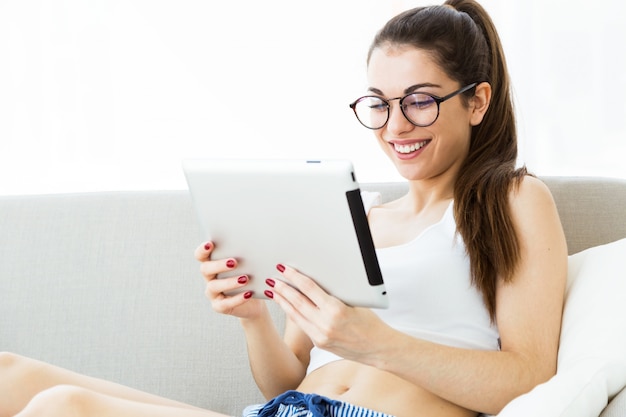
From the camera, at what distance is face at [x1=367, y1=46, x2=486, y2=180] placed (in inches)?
64.2

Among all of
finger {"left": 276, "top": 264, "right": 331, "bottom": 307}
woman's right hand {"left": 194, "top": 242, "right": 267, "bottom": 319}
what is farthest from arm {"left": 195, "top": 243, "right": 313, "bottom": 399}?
finger {"left": 276, "top": 264, "right": 331, "bottom": 307}

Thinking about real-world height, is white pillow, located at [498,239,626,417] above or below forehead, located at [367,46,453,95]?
below

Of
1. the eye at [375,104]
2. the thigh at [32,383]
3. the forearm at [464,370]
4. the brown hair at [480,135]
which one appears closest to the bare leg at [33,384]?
the thigh at [32,383]

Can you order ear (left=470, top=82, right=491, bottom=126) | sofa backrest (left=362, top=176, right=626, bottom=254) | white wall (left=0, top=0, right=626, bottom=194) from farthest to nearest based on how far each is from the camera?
white wall (left=0, top=0, right=626, bottom=194) → sofa backrest (left=362, top=176, right=626, bottom=254) → ear (left=470, top=82, right=491, bottom=126)

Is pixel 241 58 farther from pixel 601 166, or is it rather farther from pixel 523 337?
pixel 523 337

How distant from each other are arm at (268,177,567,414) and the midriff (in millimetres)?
77

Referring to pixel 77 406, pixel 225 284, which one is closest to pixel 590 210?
pixel 225 284

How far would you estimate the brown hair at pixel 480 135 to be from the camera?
1524mm

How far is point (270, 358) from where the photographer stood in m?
1.70

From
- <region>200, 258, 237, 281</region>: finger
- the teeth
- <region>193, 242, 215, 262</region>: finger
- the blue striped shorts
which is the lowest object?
the blue striped shorts

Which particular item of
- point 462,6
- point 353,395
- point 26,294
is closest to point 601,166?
point 462,6

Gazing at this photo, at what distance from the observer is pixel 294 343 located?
186cm

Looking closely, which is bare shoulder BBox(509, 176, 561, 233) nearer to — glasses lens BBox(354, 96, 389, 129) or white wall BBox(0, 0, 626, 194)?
glasses lens BBox(354, 96, 389, 129)

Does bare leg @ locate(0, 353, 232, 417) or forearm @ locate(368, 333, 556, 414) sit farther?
bare leg @ locate(0, 353, 232, 417)
